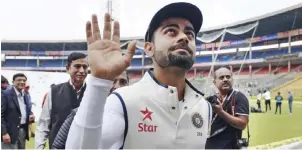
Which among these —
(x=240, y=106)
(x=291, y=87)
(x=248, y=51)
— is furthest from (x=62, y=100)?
(x=248, y=51)

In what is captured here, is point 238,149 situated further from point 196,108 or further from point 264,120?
point 264,120

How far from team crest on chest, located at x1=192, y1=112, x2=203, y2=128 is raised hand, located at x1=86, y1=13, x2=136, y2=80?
0.23m

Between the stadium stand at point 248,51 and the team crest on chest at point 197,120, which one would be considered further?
the stadium stand at point 248,51

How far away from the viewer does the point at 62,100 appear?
1529 millimetres

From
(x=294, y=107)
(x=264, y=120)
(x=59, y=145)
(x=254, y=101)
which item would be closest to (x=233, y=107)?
(x=59, y=145)

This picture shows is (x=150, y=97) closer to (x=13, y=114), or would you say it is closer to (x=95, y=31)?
(x=95, y=31)

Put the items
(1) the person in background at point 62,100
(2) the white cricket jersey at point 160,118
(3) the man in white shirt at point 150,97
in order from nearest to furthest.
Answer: (3) the man in white shirt at point 150,97 → (2) the white cricket jersey at point 160,118 → (1) the person in background at point 62,100

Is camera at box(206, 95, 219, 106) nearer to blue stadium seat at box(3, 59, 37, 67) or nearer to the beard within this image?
the beard

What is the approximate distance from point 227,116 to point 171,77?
77 centimetres

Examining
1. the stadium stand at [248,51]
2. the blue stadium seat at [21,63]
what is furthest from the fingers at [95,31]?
the blue stadium seat at [21,63]

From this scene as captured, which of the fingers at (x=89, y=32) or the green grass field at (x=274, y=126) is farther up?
the fingers at (x=89, y=32)

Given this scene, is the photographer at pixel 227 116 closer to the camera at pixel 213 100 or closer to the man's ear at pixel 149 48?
the camera at pixel 213 100

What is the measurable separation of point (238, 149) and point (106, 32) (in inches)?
44.0

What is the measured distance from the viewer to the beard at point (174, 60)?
27.9 inches
